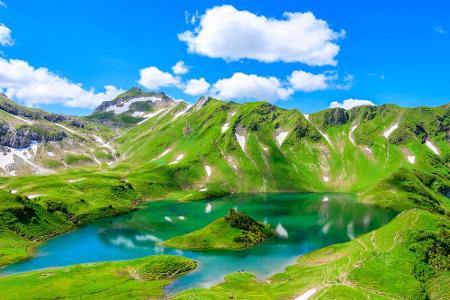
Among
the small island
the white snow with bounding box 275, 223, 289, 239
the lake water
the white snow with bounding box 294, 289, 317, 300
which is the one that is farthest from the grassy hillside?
the white snow with bounding box 275, 223, 289, 239

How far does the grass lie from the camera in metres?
77.5

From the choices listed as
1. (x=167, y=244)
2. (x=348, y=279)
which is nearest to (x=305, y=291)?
(x=348, y=279)

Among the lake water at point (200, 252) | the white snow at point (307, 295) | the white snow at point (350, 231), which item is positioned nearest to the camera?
the white snow at point (307, 295)

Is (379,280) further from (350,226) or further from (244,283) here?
(350,226)

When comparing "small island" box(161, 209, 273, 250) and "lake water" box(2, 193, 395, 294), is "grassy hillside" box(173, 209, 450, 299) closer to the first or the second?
"lake water" box(2, 193, 395, 294)

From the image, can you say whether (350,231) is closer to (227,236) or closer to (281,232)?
(281,232)

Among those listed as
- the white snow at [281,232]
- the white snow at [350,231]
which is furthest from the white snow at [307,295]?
the white snow at [350,231]

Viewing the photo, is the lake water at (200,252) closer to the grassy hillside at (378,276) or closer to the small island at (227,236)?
the small island at (227,236)

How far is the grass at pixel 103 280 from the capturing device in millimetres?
77500

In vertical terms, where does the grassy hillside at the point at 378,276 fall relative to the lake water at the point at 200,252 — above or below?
below

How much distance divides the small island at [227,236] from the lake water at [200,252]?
381cm

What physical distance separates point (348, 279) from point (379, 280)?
515cm

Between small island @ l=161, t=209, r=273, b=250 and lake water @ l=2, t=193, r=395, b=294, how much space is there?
3.81 m

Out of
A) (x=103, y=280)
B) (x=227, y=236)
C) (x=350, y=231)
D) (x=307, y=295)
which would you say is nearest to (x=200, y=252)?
(x=227, y=236)
